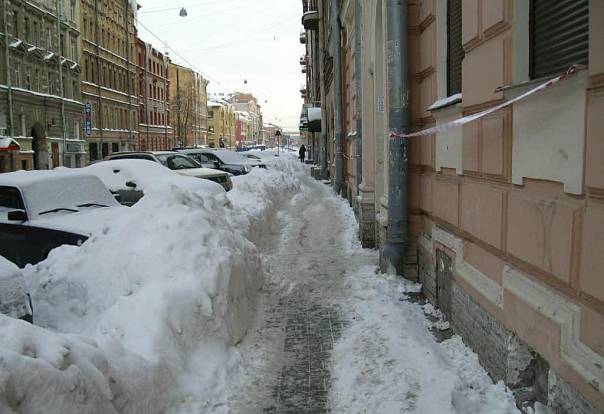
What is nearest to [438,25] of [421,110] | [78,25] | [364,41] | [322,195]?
[421,110]

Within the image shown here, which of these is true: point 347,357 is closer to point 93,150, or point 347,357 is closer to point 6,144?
point 6,144

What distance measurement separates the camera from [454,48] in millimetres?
5293

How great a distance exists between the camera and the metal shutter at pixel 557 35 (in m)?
2.87

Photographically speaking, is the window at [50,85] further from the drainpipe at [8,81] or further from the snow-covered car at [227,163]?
the snow-covered car at [227,163]

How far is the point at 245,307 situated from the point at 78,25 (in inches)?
1748

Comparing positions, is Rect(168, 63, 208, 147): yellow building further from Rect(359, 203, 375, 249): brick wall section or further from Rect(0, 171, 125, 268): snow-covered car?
Rect(0, 171, 125, 268): snow-covered car

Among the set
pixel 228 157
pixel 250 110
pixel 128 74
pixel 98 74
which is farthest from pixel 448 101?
pixel 250 110

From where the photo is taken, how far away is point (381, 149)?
29.2 ft

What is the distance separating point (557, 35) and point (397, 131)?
351cm

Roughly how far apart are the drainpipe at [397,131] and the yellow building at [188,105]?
58.3m

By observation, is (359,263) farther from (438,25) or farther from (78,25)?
(78,25)

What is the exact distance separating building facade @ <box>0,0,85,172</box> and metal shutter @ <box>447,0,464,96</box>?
26.9 metres

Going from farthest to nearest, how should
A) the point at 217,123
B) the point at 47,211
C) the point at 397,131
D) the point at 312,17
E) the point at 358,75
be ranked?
the point at 217,123, the point at 312,17, the point at 358,75, the point at 47,211, the point at 397,131

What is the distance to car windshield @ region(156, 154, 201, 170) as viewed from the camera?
15.6m
